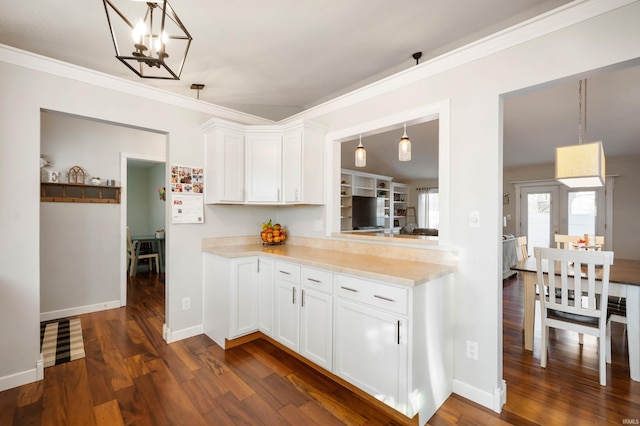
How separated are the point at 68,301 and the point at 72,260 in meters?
0.52

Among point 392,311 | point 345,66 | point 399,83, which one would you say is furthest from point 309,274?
point 345,66

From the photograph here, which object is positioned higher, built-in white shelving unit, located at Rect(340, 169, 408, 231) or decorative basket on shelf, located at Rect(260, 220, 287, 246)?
built-in white shelving unit, located at Rect(340, 169, 408, 231)

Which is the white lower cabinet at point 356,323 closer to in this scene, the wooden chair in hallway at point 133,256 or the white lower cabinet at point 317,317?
the white lower cabinet at point 317,317

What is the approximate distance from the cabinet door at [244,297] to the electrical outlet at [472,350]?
6.16 ft

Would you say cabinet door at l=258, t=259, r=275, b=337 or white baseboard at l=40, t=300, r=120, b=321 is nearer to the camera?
cabinet door at l=258, t=259, r=275, b=337

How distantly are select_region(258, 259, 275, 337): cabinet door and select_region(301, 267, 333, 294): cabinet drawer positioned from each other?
1.56 ft

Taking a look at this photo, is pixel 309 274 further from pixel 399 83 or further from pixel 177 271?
pixel 399 83

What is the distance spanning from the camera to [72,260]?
3.58 meters

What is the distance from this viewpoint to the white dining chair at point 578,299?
7.06 feet

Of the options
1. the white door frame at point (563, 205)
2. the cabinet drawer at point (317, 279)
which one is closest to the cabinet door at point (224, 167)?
the cabinet drawer at point (317, 279)

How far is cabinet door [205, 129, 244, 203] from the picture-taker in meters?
2.91

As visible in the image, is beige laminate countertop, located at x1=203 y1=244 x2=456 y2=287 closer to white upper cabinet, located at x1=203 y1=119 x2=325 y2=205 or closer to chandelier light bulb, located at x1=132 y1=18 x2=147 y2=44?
white upper cabinet, located at x1=203 y1=119 x2=325 y2=205

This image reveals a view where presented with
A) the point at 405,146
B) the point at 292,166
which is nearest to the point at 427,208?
the point at 405,146

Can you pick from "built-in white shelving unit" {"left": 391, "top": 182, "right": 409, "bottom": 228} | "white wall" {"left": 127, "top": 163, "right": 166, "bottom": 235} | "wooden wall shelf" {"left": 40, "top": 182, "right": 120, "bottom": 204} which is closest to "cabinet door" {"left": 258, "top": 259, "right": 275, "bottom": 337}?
"wooden wall shelf" {"left": 40, "top": 182, "right": 120, "bottom": 204}
